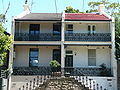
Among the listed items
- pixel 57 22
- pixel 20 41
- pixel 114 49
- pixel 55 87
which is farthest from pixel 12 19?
pixel 114 49

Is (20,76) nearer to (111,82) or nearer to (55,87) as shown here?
(55,87)

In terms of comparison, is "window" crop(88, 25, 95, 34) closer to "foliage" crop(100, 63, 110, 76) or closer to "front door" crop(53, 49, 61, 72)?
"front door" crop(53, 49, 61, 72)

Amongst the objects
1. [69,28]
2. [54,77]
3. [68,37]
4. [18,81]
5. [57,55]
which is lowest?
[18,81]

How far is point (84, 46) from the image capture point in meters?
25.1

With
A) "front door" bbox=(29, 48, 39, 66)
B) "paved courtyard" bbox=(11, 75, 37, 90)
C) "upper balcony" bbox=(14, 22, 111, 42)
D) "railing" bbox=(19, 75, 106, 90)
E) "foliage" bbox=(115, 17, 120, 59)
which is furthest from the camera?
"front door" bbox=(29, 48, 39, 66)

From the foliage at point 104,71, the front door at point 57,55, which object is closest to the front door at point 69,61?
the front door at point 57,55

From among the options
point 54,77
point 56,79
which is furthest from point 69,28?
point 56,79

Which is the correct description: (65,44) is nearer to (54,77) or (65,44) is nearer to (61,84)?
(54,77)

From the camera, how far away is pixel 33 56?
83.9 ft

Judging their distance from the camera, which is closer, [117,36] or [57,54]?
[117,36]

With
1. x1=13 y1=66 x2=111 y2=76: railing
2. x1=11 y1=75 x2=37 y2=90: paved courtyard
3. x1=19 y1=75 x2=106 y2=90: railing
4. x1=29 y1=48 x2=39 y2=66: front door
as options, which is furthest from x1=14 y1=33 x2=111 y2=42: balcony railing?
x1=19 y1=75 x2=106 y2=90: railing

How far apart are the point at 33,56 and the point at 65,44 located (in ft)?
12.5

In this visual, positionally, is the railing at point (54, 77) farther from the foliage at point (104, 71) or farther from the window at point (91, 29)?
the window at point (91, 29)

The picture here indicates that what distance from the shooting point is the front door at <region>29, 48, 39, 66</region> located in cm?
2544
